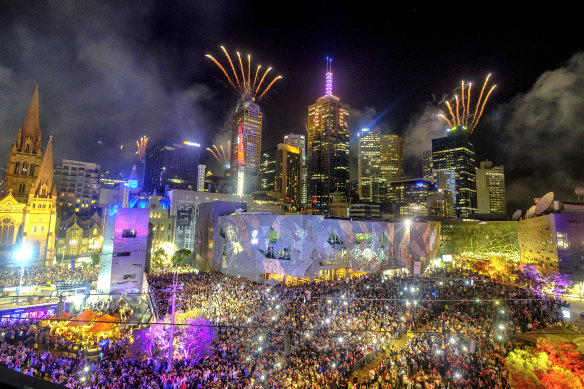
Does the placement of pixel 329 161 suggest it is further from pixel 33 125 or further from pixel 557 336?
pixel 557 336

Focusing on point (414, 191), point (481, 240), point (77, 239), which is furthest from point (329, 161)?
point (77, 239)

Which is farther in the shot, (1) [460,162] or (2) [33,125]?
(1) [460,162]

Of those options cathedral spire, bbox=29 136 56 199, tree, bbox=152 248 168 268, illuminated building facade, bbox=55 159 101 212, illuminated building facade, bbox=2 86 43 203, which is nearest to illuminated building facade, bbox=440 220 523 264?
tree, bbox=152 248 168 268

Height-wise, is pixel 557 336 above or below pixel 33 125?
below

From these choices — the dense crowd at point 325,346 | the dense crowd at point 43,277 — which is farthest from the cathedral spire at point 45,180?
the dense crowd at point 325,346

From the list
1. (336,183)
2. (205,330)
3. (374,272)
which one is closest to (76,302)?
(205,330)

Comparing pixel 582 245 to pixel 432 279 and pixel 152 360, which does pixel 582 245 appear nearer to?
pixel 432 279

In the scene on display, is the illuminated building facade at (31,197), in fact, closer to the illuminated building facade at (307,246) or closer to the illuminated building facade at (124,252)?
the illuminated building facade at (124,252)
